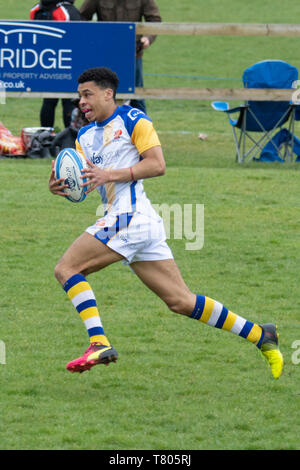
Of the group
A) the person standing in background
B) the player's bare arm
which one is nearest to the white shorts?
the player's bare arm

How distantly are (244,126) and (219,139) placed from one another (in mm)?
2392

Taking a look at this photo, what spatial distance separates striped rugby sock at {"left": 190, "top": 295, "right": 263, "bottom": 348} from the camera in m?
6.76

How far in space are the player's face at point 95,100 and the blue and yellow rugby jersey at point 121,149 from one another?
68 mm

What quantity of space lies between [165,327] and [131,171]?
6.31ft

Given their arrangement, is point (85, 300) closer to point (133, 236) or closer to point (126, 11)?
point (133, 236)

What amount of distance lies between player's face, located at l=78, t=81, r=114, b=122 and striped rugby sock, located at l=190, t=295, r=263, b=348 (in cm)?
143

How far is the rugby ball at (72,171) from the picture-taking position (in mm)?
6723

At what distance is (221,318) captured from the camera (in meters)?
6.79

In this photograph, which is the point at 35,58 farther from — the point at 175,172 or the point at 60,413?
the point at 60,413

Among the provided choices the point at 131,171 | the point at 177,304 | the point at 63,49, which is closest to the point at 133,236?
the point at 131,171

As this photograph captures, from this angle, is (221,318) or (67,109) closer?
(221,318)

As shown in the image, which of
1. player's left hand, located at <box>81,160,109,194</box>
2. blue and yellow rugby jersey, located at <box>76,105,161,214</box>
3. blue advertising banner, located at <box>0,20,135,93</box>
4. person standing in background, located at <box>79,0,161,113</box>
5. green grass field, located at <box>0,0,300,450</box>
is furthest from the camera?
person standing in background, located at <box>79,0,161,113</box>

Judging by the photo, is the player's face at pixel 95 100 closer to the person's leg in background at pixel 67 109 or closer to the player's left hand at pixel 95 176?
the player's left hand at pixel 95 176

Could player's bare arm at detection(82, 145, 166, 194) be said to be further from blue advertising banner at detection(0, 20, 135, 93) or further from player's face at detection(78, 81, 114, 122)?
blue advertising banner at detection(0, 20, 135, 93)
